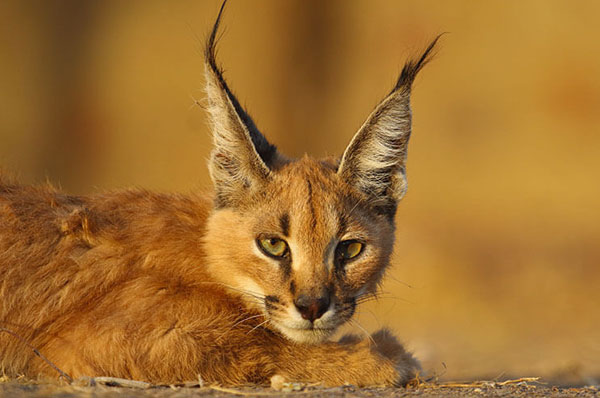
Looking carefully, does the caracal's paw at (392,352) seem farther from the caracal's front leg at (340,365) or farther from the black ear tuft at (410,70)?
the black ear tuft at (410,70)

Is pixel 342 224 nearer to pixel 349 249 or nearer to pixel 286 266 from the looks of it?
pixel 349 249

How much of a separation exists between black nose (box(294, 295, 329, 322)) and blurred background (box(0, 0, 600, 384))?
665 centimetres

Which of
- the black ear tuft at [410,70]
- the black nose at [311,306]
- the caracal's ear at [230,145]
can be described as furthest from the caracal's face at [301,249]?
the black ear tuft at [410,70]

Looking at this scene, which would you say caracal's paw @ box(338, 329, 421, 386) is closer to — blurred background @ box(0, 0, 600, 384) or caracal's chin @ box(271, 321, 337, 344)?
caracal's chin @ box(271, 321, 337, 344)

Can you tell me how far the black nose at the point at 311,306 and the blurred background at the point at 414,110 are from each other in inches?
262

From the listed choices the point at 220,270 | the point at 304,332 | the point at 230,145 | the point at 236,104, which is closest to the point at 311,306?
the point at 304,332

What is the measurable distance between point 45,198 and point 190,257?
107 centimetres

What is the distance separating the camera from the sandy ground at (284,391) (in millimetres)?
4258

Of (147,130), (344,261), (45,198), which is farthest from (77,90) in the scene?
(344,261)

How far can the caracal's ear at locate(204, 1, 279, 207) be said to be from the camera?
5148mm

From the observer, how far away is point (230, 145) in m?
5.37

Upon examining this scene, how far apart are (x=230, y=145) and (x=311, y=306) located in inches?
50.2

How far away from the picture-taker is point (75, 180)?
1473 cm

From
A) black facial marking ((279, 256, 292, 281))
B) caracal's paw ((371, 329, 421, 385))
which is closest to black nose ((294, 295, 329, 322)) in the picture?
black facial marking ((279, 256, 292, 281))
